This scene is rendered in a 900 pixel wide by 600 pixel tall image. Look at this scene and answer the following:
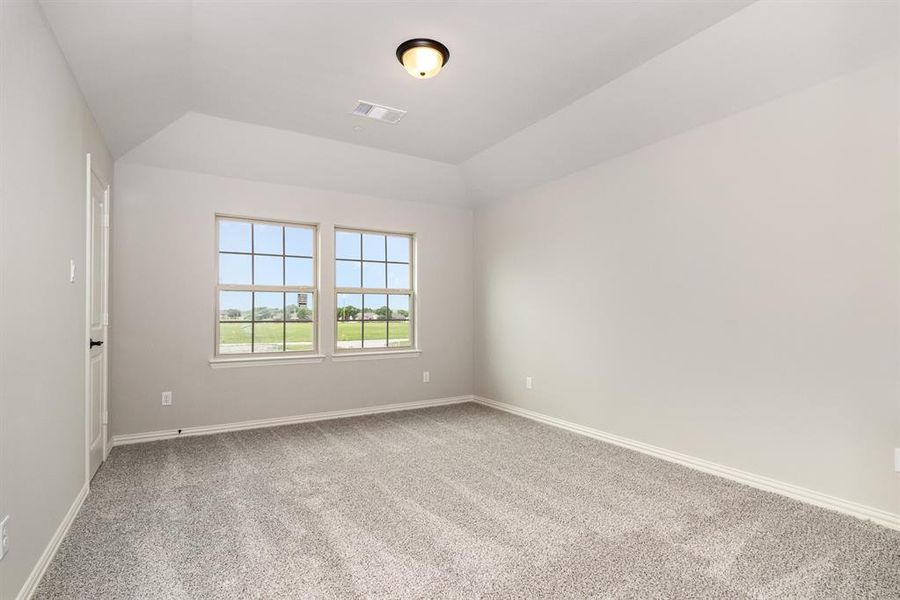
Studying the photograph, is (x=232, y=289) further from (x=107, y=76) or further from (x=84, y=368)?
(x=107, y=76)

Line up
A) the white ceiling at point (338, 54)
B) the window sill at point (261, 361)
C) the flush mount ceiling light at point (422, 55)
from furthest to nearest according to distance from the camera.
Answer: the window sill at point (261, 361)
the flush mount ceiling light at point (422, 55)
the white ceiling at point (338, 54)

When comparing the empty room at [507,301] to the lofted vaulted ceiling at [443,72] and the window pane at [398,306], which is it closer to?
the lofted vaulted ceiling at [443,72]

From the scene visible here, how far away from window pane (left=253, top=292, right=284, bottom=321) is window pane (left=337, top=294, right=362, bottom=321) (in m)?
0.59

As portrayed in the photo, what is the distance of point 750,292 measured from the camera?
3.03 metres

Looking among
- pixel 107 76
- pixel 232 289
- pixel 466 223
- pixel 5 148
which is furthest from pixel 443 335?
pixel 5 148

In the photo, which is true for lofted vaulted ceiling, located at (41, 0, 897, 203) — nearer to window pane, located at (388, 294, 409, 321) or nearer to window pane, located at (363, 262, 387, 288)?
window pane, located at (363, 262, 387, 288)

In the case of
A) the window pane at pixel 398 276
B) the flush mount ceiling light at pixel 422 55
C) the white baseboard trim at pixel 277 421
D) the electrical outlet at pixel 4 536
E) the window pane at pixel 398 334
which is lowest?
the white baseboard trim at pixel 277 421

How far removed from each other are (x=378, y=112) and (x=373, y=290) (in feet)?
6.71

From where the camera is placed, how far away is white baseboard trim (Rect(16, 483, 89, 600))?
180 cm

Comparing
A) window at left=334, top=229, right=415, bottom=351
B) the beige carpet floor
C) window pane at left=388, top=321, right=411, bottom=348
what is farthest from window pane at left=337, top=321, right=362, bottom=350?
the beige carpet floor

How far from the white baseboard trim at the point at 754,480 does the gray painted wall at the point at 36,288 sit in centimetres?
363

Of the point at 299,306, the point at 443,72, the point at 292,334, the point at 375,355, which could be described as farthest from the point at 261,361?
the point at 443,72

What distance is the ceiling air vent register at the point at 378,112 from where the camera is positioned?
143 inches

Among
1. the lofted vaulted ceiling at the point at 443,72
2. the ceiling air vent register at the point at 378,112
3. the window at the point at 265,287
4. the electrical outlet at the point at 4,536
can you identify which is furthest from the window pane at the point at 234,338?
the electrical outlet at the point at 4,536
